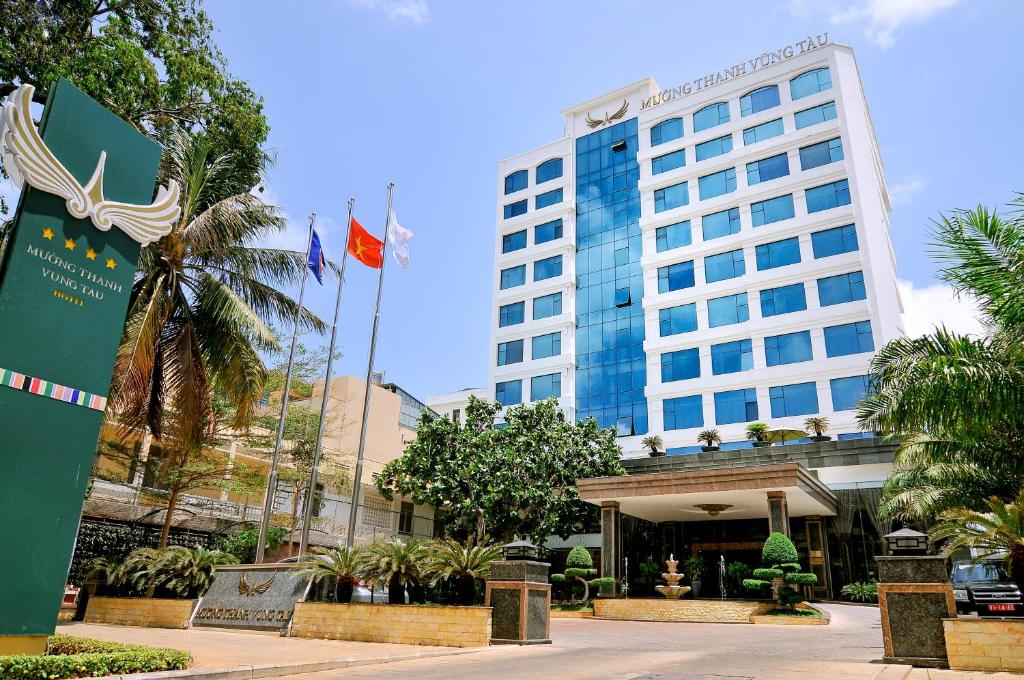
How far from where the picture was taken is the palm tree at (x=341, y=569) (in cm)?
1316

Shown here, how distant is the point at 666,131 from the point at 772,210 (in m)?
9.10

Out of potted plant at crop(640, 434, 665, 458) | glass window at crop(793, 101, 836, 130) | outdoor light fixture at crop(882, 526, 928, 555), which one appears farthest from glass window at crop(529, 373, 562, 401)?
outdoor light fixture at crop(882, 526, 928, 555)

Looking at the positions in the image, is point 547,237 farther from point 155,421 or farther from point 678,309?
point 155,421

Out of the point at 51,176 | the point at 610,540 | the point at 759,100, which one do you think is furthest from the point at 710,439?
the point at 51,176

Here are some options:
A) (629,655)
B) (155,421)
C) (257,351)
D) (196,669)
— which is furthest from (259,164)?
(629,655)

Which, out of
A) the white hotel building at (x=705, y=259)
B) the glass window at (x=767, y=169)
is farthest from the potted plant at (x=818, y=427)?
the glass window at (x=767, y=169)

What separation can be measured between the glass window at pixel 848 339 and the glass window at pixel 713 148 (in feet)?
41.6

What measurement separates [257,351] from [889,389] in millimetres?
13012

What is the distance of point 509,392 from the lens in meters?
44.0

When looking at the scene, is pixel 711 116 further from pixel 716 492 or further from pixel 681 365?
pixel 716 492

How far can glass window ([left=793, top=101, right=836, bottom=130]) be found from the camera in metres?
37.5

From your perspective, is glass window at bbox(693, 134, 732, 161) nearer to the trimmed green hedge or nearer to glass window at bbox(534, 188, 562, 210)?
glass window at bbox(534, 188, 562, 210)

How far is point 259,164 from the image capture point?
16312mm

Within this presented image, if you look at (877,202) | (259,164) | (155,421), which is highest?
(877,202)
